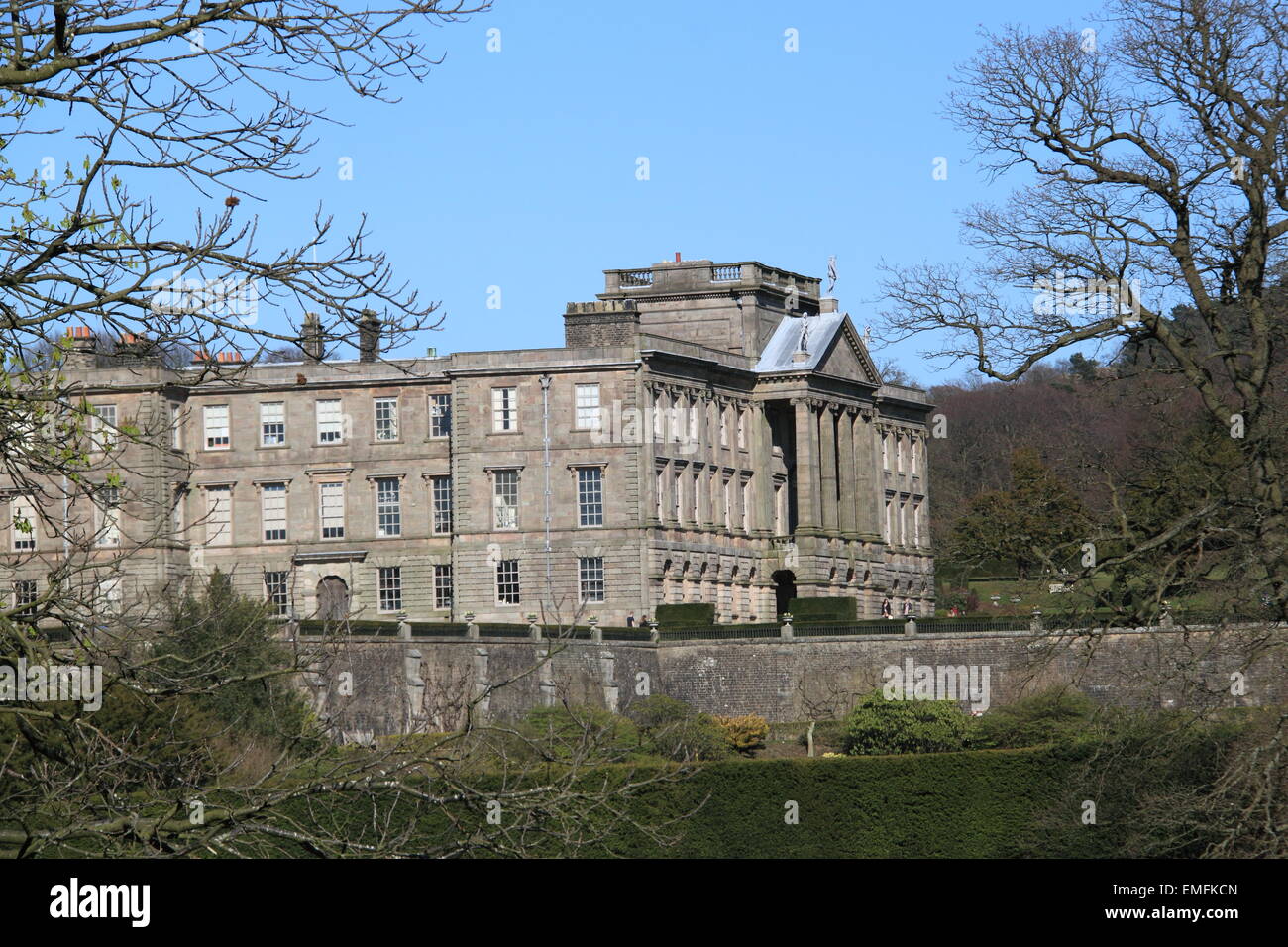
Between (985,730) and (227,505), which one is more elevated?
(227,505)

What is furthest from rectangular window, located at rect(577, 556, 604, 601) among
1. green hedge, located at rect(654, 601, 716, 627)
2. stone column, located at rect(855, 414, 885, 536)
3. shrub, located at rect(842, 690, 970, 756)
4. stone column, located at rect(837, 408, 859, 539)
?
stone column, located at rect(855, 414, 885, 536)

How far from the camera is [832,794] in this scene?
45781mm

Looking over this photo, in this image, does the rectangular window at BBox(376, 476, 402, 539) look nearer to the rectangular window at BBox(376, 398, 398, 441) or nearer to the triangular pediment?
the rectangular window at BBox(376, 398, 398, 441)

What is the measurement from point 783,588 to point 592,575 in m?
11.1

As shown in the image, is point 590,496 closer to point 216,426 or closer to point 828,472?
point 828,472

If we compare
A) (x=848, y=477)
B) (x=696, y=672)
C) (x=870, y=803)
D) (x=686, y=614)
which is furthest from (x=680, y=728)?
(x=848, y=477)

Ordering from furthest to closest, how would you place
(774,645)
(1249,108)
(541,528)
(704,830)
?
(541,528) → (774,645) → (704,830) → (1249,108)

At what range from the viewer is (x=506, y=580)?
2630 inches

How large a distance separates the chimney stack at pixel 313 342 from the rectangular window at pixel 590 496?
174 feet

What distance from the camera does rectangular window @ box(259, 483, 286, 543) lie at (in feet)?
227

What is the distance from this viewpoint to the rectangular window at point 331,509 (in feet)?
227
